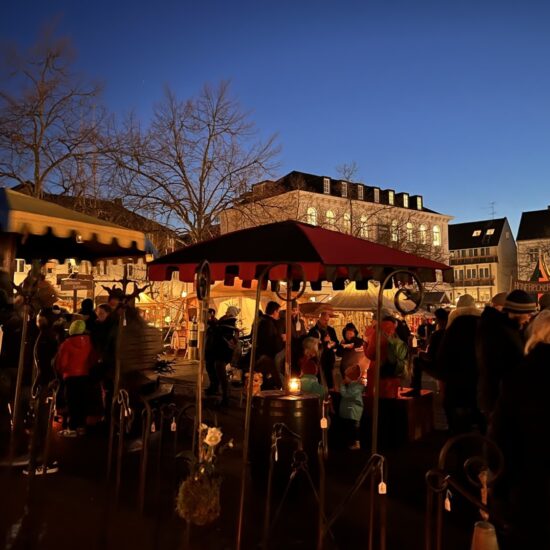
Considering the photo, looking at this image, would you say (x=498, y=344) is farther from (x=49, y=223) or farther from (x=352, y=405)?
(x=49, y=223)

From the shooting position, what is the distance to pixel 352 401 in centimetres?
755

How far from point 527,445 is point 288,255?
3250mm

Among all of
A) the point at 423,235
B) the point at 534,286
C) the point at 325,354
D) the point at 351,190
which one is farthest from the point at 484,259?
the point at 325,354

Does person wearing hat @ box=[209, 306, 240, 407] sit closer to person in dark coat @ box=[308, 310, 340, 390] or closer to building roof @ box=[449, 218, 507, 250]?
person in dark coat @ box=[308, 310, 340, 390]

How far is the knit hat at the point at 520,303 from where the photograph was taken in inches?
181

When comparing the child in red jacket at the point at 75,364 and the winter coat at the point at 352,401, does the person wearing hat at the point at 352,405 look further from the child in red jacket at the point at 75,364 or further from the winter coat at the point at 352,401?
the child in red jacket at the point at 75,364

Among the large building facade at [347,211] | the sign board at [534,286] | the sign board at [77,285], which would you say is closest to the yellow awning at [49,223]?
the sign board at [77,285]

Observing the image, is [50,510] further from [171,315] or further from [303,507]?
[171,315]

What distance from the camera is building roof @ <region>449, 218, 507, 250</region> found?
7825cm

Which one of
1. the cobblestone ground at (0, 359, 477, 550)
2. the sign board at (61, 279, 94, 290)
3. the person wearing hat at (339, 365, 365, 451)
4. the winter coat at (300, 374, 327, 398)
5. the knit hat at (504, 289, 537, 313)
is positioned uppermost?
the sign board at (61, 279, 94, 290)

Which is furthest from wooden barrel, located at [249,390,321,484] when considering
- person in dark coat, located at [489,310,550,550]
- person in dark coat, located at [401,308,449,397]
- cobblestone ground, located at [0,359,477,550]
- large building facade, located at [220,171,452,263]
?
large building facade, located at [220,171,452,263]

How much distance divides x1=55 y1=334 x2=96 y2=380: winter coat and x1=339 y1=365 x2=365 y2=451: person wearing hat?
3.68 m

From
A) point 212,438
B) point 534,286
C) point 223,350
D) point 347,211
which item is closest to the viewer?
point 212,438

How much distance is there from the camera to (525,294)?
184 inches
